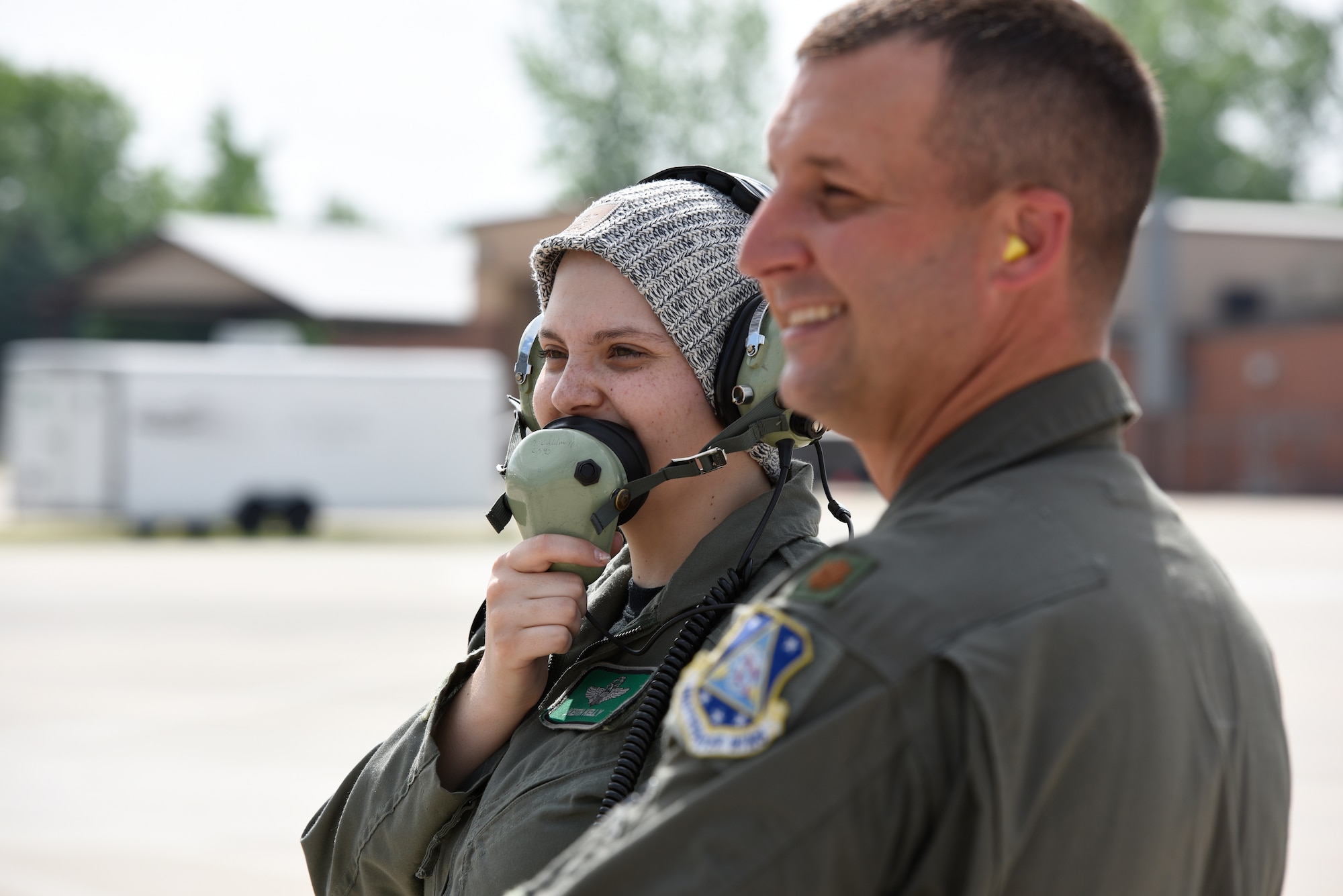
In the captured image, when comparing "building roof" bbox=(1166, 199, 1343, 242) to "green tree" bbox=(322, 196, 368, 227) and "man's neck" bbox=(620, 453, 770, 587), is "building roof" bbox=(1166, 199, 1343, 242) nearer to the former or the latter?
"man's neck" bbox=(620, 453, 770, 587)

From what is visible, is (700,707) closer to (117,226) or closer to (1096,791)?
(1096,791)

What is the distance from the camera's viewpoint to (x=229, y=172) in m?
86.7

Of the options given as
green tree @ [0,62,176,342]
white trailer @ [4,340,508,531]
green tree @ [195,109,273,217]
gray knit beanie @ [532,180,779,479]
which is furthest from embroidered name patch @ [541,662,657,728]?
green tree @ [195,109,273,217]

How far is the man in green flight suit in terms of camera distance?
1192 millimetres

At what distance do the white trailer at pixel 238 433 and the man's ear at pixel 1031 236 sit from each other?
2309 centimetres

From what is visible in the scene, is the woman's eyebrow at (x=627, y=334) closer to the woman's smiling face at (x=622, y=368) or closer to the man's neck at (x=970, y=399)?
the woman's smiling face at (x=622, y=368)

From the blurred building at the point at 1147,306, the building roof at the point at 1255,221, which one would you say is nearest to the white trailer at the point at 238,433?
the blurred building at the point at 1147,306

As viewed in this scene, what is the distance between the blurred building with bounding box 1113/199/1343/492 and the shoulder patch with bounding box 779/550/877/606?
34.8m

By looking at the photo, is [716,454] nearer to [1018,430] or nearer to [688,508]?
[688,508]

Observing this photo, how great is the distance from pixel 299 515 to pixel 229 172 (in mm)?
68356

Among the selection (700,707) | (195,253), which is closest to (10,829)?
(700,707)

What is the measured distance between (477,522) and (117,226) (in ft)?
220

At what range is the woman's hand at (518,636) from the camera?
2154 millimetres

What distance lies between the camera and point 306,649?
1193 centimetres
